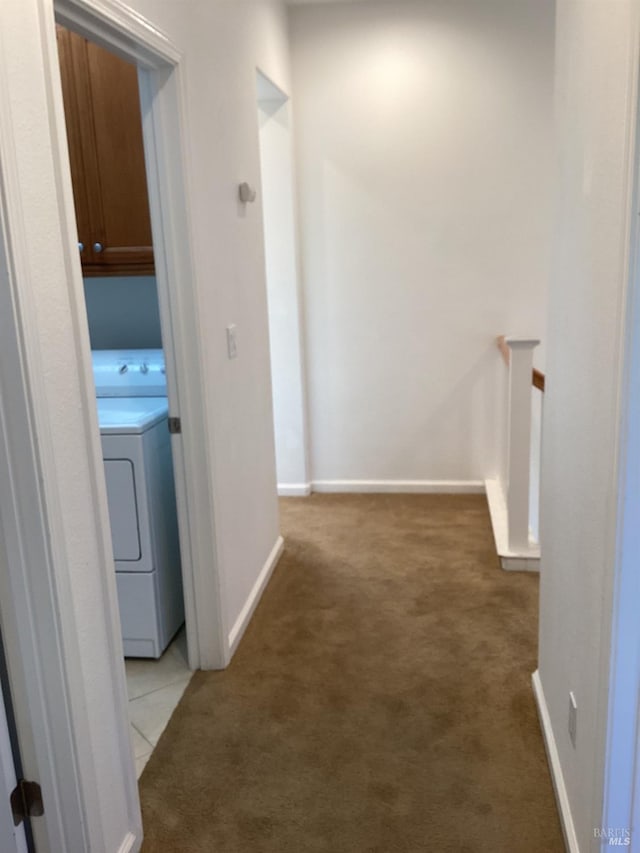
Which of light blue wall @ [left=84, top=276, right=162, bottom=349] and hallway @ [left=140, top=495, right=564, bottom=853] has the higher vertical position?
light blue wall @ [left=84, top=276, right=162, bottom=349]

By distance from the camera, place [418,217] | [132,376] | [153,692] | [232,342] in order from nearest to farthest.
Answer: [153,692]
[232,342]
[132,376]
[418,217]

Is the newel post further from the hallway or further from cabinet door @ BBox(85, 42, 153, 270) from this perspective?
cabinet door @ BBox(85, 42, 153, 270)

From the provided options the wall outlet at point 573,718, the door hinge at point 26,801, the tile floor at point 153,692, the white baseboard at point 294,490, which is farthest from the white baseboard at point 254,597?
the wall outlet at point 573,718

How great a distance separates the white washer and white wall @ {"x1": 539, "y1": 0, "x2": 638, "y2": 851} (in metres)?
1.30

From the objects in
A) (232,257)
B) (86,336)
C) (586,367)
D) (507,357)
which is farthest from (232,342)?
(507,357)

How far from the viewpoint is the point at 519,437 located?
329 cm

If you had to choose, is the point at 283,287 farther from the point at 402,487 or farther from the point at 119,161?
the point at 119,161

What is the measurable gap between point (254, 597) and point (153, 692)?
0.63 metres

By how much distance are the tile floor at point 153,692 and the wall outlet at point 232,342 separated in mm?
1097

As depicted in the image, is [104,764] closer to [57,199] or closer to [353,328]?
[57,199]

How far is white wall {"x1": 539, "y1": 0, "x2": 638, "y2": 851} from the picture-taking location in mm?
1358

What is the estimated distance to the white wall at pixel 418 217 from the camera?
3896 millimetres

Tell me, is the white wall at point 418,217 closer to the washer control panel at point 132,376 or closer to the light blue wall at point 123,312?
the light blue wall at point 123,312

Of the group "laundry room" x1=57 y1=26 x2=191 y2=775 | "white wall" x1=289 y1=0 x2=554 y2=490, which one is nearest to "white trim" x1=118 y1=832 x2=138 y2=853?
"laundry room" x1=57 y1=26 x2=191 y2=775
